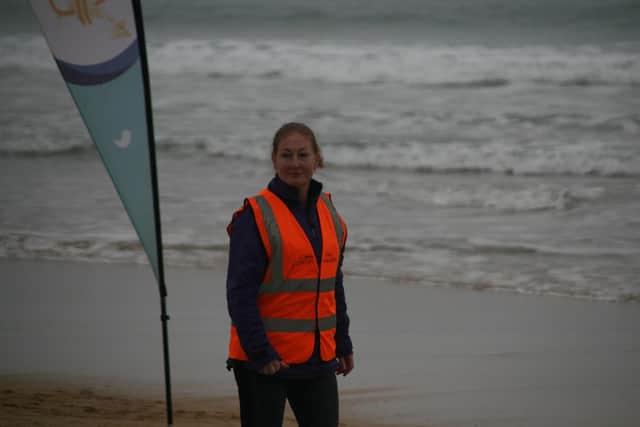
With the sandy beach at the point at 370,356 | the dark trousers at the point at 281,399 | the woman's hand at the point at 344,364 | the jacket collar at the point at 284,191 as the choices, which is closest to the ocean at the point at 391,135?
the sandy beach at the point at 370,356

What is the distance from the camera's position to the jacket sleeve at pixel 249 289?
249 centimetres

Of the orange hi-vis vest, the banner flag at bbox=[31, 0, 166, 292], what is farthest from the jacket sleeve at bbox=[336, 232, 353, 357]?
the banner flag at bbox=[31, 0, 166, 292]

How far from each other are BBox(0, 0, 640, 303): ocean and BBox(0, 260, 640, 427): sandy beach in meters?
0.74

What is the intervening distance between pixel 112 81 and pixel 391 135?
14.9 m

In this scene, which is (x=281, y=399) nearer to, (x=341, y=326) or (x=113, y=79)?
(x=341, y=326)

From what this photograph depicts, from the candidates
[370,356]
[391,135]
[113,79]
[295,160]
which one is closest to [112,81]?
[113,79]

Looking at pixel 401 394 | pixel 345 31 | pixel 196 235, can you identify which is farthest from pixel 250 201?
pixel 345 31

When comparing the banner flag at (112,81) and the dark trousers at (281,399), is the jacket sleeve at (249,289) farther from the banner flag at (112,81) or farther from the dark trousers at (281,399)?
the banner flag at (112,81)

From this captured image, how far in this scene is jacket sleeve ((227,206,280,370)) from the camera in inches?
98.1

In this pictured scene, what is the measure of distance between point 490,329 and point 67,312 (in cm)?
297

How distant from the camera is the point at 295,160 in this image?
262cm

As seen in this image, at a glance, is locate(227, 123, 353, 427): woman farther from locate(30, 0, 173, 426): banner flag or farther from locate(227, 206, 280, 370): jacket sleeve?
locate(30, 0, 173, 426): banner flag

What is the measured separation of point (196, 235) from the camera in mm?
9055

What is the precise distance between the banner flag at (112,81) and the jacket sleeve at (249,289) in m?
0.45
